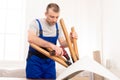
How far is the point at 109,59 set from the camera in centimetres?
236

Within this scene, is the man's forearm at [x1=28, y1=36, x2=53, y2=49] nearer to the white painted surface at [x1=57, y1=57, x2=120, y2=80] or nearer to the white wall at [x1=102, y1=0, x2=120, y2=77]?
the white painted surface at [x1=57, y1=57, x2=120, y2=80]

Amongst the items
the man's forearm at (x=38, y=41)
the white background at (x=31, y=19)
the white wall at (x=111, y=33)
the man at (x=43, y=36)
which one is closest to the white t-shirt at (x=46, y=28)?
the man at (x=43, y=36)

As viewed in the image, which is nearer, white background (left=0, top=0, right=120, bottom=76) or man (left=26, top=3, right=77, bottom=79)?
man (left=26, top=3, right=77, bottom=79)

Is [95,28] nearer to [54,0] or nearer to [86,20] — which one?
[86,20]

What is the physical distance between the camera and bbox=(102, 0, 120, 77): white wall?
198 centimetres

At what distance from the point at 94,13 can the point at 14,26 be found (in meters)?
1.05

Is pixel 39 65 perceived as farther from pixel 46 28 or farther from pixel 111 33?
pixel 111 33

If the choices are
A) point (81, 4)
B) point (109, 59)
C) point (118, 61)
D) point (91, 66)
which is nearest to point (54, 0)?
point (81, 4)

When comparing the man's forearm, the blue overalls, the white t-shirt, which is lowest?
the blue overalls

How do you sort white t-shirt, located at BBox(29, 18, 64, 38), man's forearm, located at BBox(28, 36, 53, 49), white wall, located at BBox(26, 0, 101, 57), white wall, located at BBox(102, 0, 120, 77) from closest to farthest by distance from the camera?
1. man's forearm, located at BBox(28, 36, 53, 49)
2. white t-shirt, located at BBox(29, 18, 64, 38)
3. white wall, located at BBox(102, 0, 120, 77)
4. white wall, located at BBox(26, 0, 101, 57)

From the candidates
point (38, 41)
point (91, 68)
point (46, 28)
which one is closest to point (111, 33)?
point (46, 28)

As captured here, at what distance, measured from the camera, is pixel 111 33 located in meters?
2.25

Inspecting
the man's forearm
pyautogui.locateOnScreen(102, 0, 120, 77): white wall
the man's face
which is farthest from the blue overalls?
pyautogui.locateOnScreen(102, 0, 120, 77): white wall

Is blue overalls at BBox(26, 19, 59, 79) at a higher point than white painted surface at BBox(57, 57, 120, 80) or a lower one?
lower
